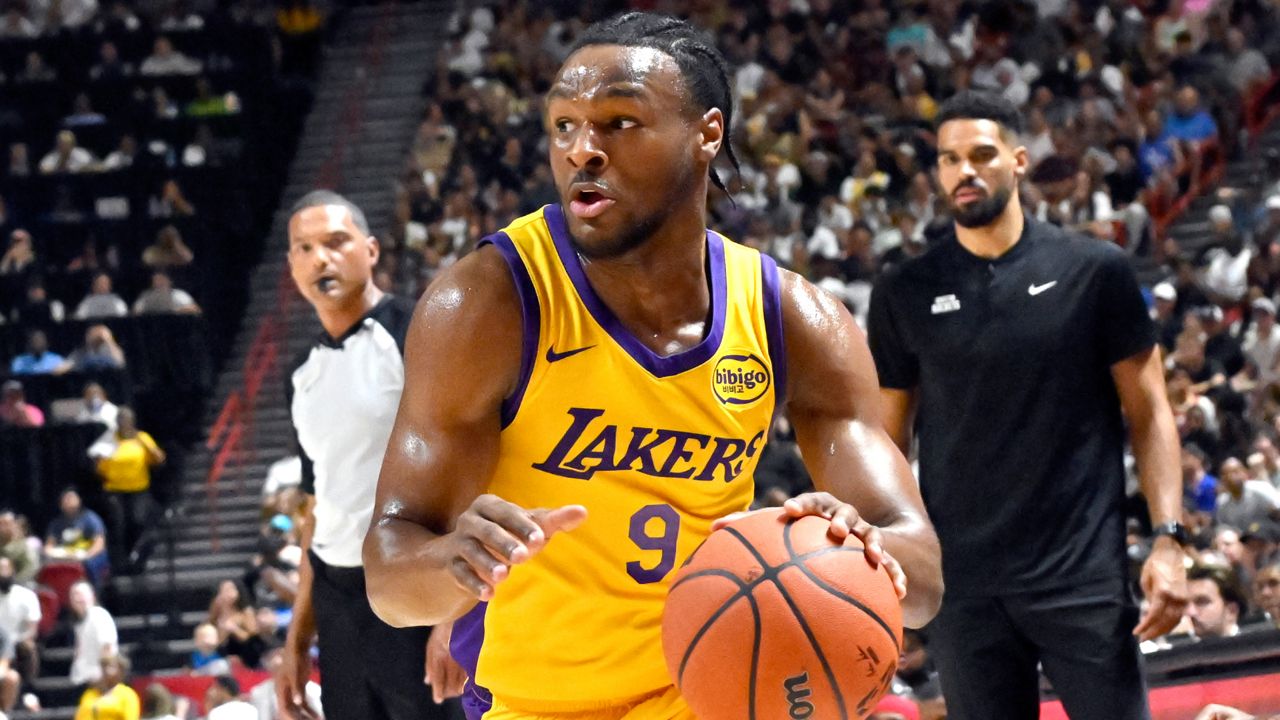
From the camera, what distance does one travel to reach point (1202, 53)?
48.6ft

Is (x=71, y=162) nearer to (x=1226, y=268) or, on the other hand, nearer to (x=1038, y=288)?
(x=1226, y=268)

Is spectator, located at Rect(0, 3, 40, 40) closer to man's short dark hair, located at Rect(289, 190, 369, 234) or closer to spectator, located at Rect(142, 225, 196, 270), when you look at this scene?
spectator, located at Rect(142, 225, 196, 270)

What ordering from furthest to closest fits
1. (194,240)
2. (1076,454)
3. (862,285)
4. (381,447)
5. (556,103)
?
(194,240) < (862,285) < (381,447) < (1076,454) < (556,103)

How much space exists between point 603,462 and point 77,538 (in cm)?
1151

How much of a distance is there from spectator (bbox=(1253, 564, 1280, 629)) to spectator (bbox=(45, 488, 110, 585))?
895 cm

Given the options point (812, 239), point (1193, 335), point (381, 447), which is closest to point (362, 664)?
point (381, 447)

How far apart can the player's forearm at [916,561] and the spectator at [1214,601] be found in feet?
16.8

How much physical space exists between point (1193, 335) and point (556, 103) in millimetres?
9105

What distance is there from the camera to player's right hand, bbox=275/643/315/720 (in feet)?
17.0

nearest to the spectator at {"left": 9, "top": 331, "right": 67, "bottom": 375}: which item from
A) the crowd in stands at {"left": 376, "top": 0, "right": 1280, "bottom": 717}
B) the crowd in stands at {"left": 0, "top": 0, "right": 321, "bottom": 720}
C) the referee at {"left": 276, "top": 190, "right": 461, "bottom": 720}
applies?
the crowd in stands at {"left": 0, "top": 0, "right": 321, "bottom": 720}

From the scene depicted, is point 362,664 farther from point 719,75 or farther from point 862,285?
point 862,285

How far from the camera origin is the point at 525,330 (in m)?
3.08

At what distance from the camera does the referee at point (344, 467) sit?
5.12m

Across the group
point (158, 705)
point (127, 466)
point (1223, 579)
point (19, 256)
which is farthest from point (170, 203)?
point (1223, 579)
